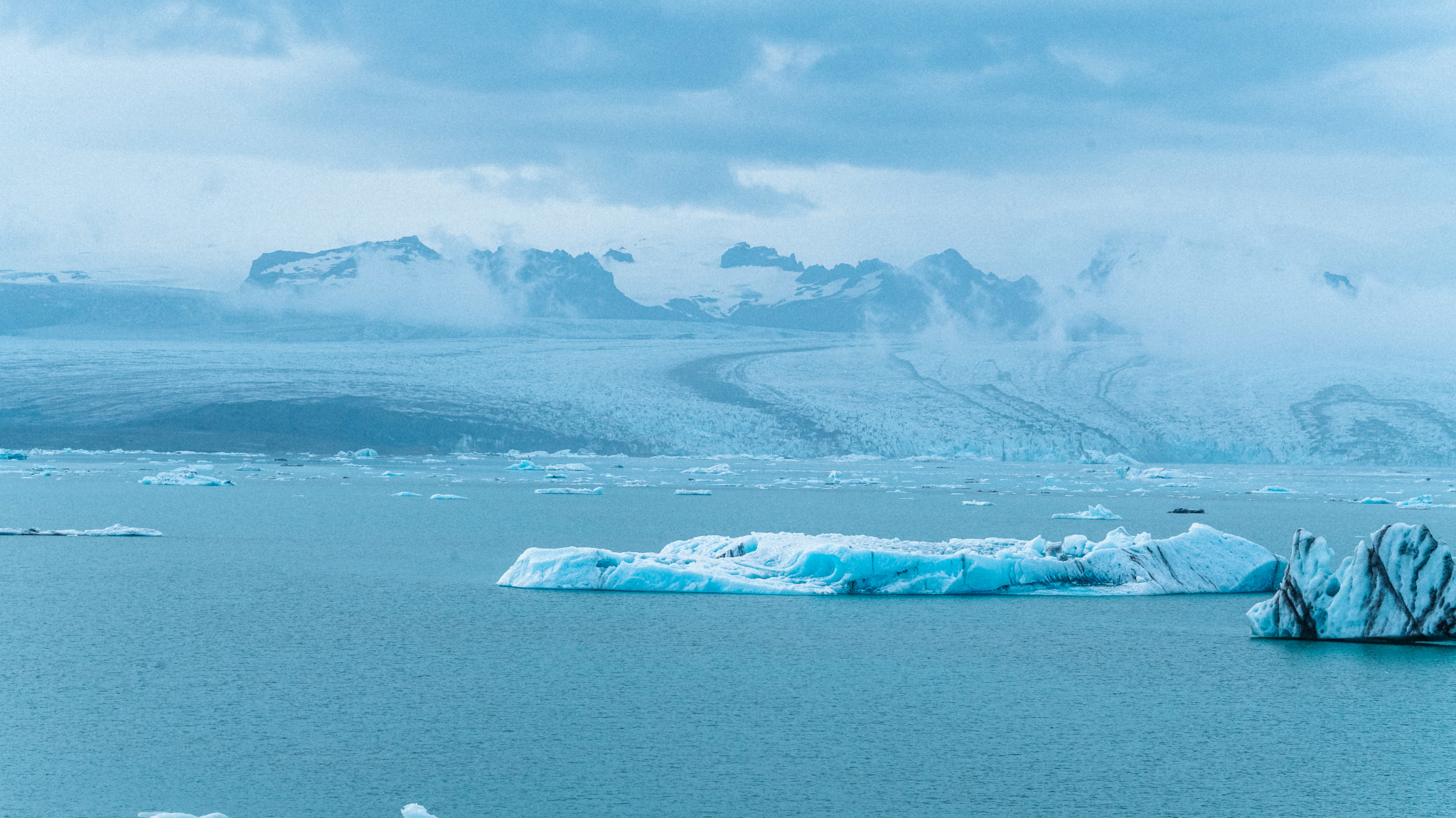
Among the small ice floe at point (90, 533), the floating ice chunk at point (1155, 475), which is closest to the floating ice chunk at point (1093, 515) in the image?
the small ice floe at point (90, 533)

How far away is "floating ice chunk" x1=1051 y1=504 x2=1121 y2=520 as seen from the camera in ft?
76.1

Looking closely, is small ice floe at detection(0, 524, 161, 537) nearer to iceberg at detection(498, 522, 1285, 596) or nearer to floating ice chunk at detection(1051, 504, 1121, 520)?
iceberg at detection(498, 522, 1285, 596)

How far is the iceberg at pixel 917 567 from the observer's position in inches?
557

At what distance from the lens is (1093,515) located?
23516 millimetres

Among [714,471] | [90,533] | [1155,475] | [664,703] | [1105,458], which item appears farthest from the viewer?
[1105,458]

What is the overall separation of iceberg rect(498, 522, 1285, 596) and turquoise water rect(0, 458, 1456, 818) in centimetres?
39

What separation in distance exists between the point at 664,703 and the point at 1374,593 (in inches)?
235

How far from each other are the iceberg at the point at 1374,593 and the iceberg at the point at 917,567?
10.1 ft

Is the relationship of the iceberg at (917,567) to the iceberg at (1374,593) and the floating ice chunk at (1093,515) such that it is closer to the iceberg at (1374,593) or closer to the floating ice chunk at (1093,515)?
the iceberg at (1374,593)

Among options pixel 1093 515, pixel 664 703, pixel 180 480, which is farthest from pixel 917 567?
pixel 180 480

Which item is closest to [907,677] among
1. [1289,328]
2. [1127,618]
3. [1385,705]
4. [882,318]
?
[1385,705]

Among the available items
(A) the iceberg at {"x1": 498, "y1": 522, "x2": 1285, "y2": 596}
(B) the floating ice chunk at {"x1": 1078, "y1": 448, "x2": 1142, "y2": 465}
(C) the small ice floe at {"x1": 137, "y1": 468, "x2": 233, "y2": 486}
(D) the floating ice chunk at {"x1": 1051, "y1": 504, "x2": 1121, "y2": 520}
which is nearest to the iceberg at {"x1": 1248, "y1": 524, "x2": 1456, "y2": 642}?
(A) the iceberg at {"x1": 498, "y1": 522, "x2": 1285, "y2": 596}

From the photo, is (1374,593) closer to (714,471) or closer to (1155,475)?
(714,471)

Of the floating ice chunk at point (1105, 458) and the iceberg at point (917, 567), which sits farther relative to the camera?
the floating ice chunk at point (1105, 458)
